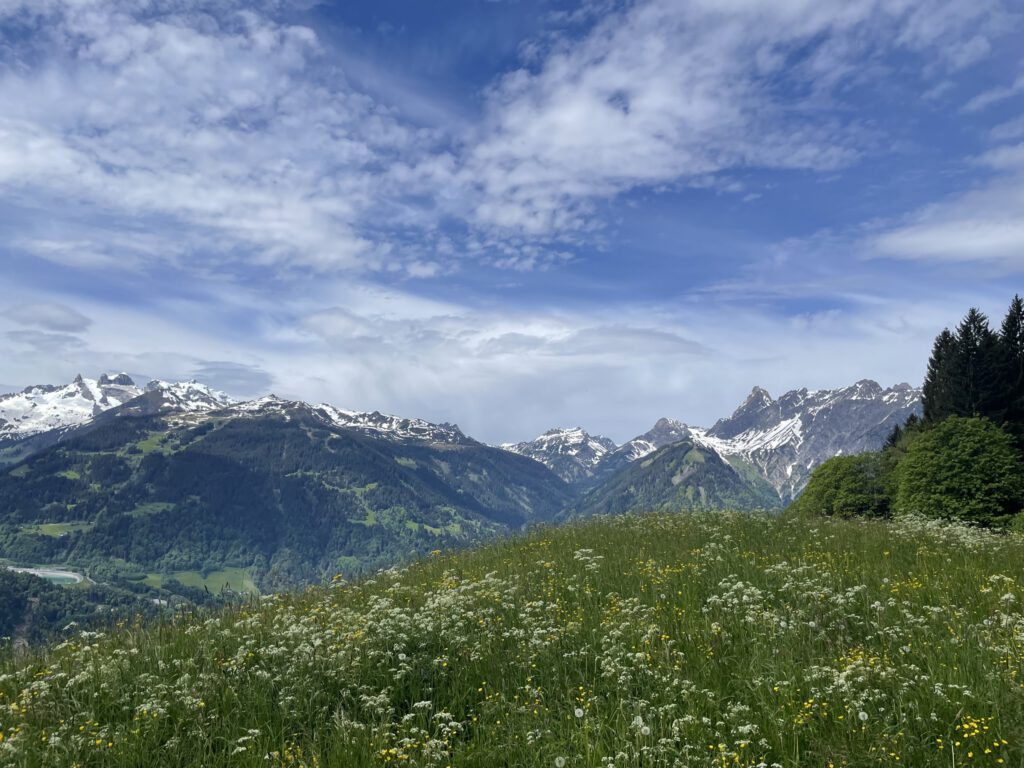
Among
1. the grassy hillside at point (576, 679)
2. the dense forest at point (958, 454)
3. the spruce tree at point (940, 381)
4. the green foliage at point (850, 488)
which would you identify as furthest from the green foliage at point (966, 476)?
the grassy hillside at point (576, 679)

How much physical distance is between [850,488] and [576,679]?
57516 mm

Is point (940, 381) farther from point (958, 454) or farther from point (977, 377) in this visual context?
point (958, 454)

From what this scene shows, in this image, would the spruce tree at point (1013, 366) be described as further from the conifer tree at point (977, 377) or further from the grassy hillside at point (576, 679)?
the grassy hillside at point (576, 679)

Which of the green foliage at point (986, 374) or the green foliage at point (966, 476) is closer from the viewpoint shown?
the green foliage at point (966, 476)

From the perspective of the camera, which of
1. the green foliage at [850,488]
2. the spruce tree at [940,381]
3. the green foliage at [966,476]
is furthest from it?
the spruce tree at [940,381]

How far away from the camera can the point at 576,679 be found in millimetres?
7578

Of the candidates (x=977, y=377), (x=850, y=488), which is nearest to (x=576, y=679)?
(x=850, y=488)

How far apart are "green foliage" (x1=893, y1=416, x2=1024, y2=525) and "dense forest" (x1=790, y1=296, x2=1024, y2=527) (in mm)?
54

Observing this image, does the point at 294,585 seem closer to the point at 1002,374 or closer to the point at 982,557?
the point at 982,557

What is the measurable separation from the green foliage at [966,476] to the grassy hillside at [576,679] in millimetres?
33128

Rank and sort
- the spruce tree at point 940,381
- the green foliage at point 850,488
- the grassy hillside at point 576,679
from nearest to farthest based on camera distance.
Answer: the grassy hillside at point 576,679 → the green foliage at point 850,488 → the spruce tree at point 940,381

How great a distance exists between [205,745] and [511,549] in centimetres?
1161

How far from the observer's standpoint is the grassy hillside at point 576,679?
5.64m

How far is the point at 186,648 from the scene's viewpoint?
345 inches
